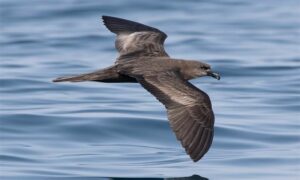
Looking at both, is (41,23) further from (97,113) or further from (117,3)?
(97,113)

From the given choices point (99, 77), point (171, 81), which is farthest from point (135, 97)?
point (171, 81)

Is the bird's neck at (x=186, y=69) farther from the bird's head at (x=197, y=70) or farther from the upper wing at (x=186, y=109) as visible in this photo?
the upper wing at (x=186, y=109)

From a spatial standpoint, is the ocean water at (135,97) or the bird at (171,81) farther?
the ocean water at (135,97)

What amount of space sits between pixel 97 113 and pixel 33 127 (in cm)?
90

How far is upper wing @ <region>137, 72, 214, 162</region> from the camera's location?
9.04 meters

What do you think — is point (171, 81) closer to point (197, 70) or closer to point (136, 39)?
point (197, 70)

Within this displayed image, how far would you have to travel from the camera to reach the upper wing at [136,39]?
11148 millimetres

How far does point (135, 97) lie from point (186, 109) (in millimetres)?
4209

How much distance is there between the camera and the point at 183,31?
19.8m

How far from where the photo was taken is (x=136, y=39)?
11641mm

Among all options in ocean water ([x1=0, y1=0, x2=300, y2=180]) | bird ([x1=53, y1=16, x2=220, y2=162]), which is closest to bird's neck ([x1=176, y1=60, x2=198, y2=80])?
bird ([x1=53, y1=16, x2=220, y2=162])

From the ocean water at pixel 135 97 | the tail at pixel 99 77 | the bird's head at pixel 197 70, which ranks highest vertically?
the tail at pixel 99 77

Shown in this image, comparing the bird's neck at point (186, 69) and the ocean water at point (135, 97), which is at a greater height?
the bird's neck at point (186, 69)

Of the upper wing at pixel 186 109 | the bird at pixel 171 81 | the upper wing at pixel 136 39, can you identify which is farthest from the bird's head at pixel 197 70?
the upper wing at pixel 186 109
